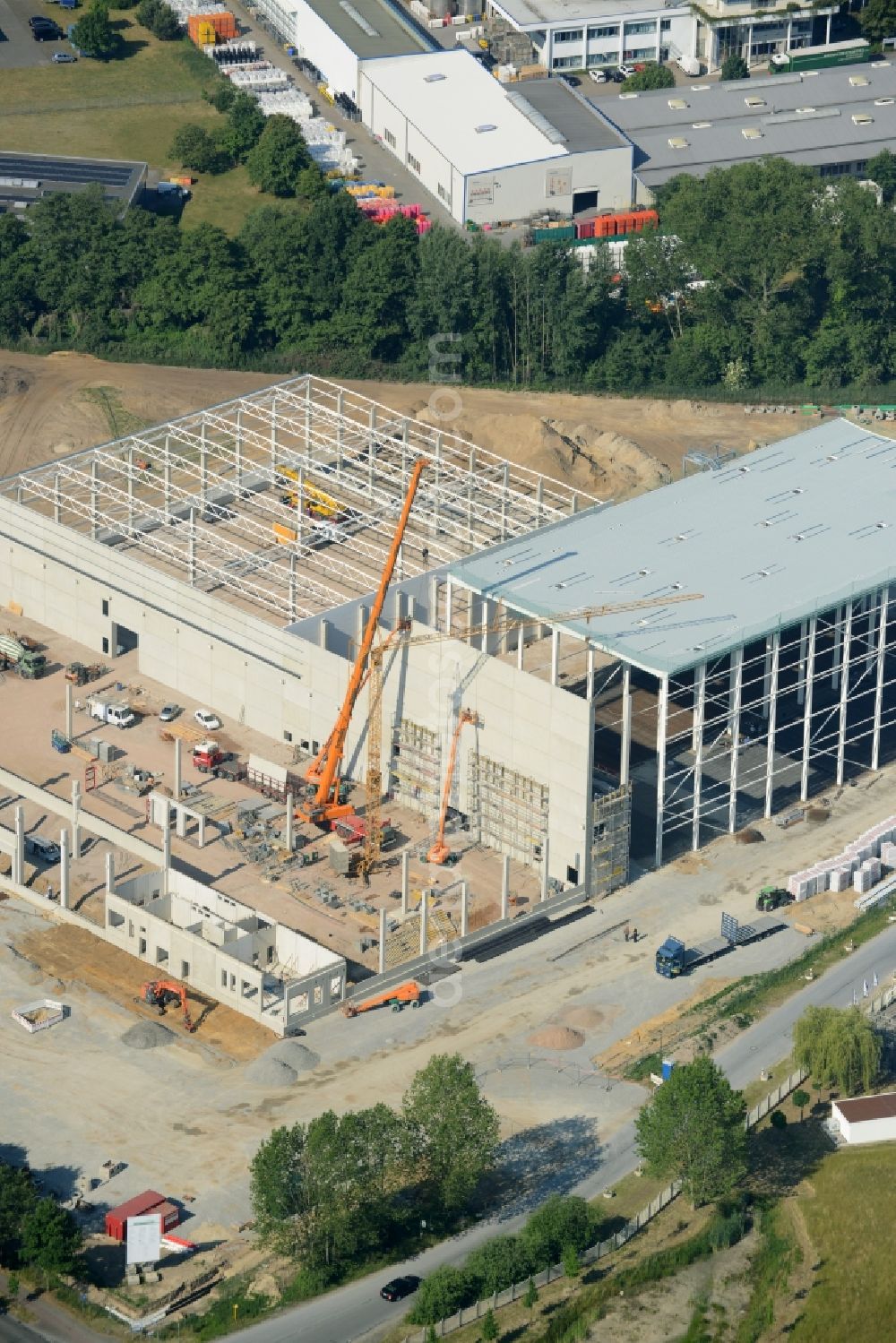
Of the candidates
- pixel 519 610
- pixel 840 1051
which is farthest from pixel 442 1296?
pixel 519 610

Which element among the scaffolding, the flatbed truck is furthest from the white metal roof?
the flatbed truck

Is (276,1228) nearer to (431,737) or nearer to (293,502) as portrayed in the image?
(431,737)

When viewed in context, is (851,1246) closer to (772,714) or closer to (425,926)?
(425,926)

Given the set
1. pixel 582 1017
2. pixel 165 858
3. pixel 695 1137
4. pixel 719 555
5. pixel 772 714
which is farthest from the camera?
pixel 719 555

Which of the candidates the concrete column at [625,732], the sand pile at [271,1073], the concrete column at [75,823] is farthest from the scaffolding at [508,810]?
the sand pile at [271,1073]

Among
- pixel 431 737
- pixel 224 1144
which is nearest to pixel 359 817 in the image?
pixel 431 737

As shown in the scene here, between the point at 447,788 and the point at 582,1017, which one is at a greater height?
the point at 447,788

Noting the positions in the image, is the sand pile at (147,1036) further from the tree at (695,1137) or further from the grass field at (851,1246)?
the grass field at (851,1246)
